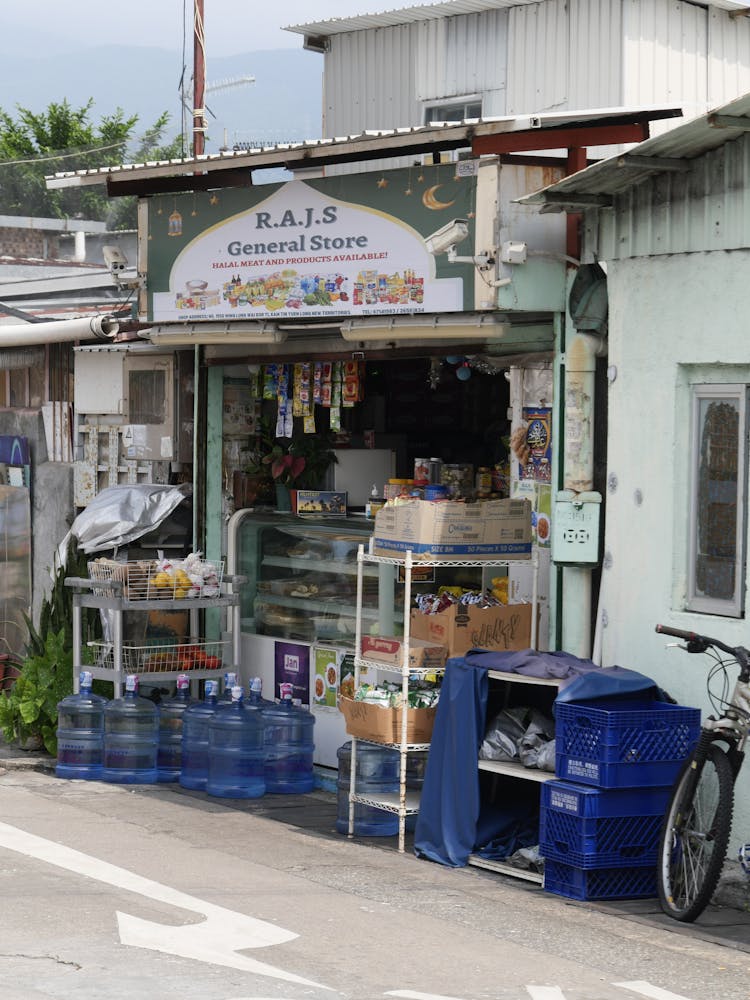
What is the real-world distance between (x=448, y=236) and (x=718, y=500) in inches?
96.9

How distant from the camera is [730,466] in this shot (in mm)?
8992

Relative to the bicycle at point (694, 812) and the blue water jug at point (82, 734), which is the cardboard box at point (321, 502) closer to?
the blue water jug at point (82, 734)

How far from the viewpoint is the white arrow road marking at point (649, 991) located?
22.6ft

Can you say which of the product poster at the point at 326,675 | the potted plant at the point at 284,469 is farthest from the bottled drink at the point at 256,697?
the potted plant at the point at 284,469

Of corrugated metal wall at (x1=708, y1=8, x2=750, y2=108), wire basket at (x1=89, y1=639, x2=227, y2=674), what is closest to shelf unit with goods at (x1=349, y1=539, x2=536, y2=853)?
wire basket at (x1=89, y1=639, x2=227, y2=674)

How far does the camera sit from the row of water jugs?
11.4m

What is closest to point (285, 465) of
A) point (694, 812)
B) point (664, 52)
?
point (694, 812)

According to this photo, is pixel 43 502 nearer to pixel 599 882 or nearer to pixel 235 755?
pixel 235 755

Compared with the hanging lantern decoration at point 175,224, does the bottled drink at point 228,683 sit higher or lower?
lower

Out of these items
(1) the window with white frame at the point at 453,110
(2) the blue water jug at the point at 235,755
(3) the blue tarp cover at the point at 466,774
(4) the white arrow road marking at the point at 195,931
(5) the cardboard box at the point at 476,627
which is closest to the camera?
(4) the white arrow road marking at the point at 195,931

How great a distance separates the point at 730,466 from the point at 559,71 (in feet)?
36.8

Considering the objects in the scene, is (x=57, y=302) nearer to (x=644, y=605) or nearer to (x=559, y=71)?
(x=559, y=71)

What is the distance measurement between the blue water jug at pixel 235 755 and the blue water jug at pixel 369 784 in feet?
2.97

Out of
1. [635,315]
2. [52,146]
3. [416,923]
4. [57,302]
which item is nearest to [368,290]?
[635,315]
